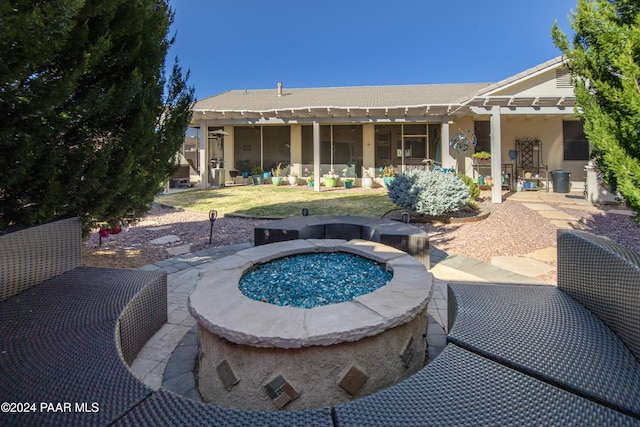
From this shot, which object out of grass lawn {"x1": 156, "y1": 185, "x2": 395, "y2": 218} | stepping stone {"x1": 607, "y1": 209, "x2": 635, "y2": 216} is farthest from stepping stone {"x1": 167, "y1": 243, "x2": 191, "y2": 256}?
stepping stone {"x1": 607, "y1": 209, "x2": 635, "y2": 216}

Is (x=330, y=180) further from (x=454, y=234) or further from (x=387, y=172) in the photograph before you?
(x=454, y=234)

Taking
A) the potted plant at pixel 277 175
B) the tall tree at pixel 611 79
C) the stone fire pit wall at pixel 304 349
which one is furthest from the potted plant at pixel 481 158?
the stone fire pit wall at pixel 304 349

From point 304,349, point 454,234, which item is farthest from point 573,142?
point 304,349

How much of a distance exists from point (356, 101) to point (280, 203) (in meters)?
8.16

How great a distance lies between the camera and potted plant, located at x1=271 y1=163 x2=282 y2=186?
655 inches

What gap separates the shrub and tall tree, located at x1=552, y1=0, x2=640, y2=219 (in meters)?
3.48

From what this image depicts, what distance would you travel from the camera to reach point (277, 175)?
56.1 ft

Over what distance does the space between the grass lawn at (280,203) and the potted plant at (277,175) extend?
78.3 inches

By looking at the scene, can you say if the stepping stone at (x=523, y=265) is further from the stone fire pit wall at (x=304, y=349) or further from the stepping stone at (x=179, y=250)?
the stepping stone at (x=179, y=250)

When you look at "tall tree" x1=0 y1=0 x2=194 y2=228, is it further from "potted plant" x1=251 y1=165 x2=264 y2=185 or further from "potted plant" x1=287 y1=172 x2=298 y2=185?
"potted plant" x1=251 y1=165 x2=264 y2=185

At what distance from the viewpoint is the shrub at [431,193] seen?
7527 millimetres

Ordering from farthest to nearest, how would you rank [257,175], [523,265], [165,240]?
[257,175]
[165,240]
[523,265]

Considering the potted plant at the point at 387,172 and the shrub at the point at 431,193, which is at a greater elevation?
the potted plant at the point at 387,172

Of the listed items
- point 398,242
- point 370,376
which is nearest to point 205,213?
point 398,242
